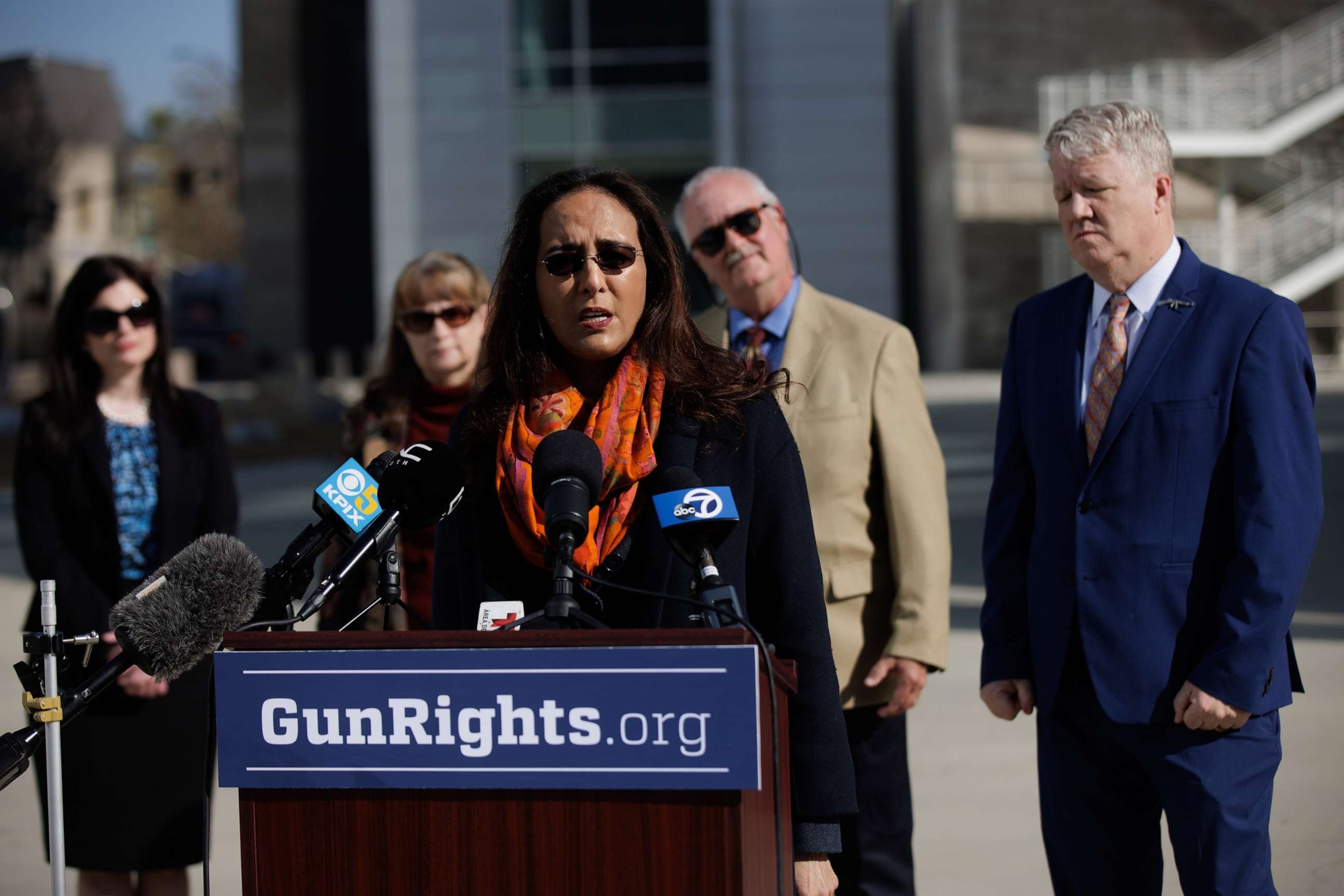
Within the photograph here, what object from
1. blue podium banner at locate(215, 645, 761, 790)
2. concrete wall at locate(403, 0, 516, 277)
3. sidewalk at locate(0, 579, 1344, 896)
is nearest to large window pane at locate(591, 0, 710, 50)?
concrete wall at locate(403, 0, 516, 277)

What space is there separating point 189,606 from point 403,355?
7.55ft

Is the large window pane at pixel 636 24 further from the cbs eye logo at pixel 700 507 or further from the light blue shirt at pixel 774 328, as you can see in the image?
the cbs eye logo at pixel 700 507

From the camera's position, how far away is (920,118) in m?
32.3

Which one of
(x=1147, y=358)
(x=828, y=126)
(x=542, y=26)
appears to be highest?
(x=542, y=26)

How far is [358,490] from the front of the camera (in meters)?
2.12

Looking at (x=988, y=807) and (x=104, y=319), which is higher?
(x=104, y=319)

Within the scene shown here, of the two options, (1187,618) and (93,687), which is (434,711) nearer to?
(93,687)

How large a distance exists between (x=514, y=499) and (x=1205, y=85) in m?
27.0

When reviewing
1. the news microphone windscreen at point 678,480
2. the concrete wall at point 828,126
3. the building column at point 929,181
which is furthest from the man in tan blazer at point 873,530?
the building column at point 929,181

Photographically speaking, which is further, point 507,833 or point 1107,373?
point 1107,373

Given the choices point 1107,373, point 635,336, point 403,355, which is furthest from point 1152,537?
point 403,355

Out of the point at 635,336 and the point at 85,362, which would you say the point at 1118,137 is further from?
the point at 85,362

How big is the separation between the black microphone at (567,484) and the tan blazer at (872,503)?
4.86 ft

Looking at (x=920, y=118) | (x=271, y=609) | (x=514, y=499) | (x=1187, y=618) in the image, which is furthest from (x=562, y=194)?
(x=920, y=118)
